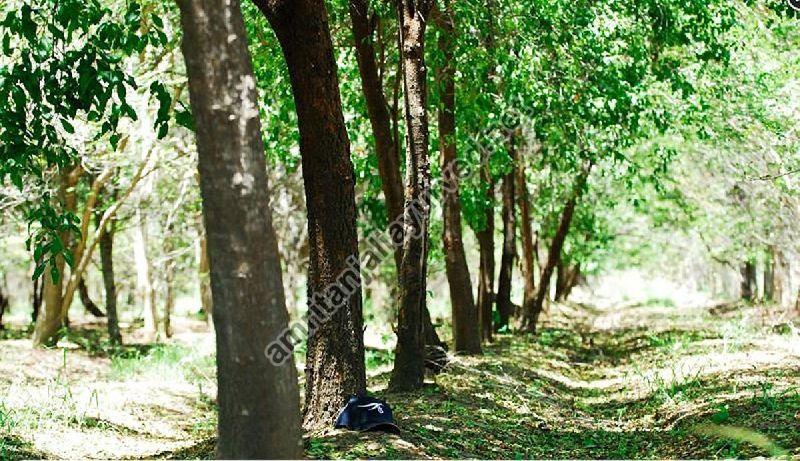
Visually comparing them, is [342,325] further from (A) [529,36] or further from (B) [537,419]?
(A) [529,36]

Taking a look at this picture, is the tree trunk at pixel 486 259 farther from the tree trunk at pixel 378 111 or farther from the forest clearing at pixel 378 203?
the tree trunk at pixel 378 111

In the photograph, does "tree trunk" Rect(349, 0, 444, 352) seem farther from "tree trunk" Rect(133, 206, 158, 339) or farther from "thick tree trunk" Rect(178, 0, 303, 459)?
"tree trunk" Rect(133, 206, 158, 339)

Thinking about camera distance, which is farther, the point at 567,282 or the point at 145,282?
the point at 567,282

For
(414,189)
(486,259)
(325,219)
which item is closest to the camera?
(325,219)

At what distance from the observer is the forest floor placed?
8.48 m

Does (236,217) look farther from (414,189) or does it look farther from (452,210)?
(452,210)

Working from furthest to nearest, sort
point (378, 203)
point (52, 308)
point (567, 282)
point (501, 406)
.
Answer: point (567, 282)
point (52, 308)
point (378, 203)
point (501, 406)

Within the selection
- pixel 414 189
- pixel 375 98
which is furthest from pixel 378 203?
pixel 414 189

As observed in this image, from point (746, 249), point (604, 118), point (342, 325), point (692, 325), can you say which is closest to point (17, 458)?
point (342, 325)

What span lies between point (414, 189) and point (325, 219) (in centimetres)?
247

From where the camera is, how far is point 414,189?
10.5m

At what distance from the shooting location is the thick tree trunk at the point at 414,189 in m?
10.5

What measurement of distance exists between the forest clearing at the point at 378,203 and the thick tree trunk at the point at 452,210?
0.05 m

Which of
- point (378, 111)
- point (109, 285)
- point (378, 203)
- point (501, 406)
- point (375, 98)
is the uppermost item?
point (375, 98)
